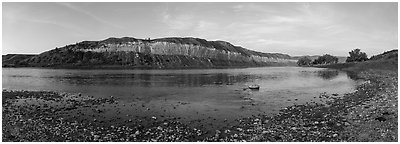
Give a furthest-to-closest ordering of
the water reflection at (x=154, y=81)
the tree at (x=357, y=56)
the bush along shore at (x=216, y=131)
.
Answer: the tree at (x=357, y=56) → the water reflection at (x=154, y=81) → the bush along shore at (x=216, y=131)

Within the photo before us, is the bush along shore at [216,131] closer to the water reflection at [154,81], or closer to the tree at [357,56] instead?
the water reflection at [154,81]

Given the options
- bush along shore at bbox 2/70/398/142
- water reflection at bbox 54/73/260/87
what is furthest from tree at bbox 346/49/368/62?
bush along shore at bbox 2/70/398/142

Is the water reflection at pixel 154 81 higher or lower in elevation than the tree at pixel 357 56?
lower

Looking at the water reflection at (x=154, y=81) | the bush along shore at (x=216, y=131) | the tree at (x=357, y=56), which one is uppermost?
the tree at (x=357, y=56)

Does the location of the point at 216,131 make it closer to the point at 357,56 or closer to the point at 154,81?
the point at 154,81

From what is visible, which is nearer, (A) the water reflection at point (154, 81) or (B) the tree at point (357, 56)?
(A) the water reflection at point (154, 81)

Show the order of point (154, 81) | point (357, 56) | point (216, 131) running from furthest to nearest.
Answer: point (357, 56), point (154, 81), point (216, 131)

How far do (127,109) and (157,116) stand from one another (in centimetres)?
495

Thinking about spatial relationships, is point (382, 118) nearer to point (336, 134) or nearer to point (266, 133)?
point (336, 134)

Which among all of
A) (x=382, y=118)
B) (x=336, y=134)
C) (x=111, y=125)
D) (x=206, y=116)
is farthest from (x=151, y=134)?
(x=382, y=118)

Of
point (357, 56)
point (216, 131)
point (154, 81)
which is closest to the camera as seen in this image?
point (216, 131)

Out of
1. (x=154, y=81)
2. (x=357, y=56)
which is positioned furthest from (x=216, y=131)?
(x=357, y=56)

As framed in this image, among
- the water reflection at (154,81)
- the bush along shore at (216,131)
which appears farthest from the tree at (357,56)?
the bush along shore at (216,131)

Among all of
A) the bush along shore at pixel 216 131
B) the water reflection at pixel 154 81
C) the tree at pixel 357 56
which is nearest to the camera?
the bush along shore at pixel 216 131
